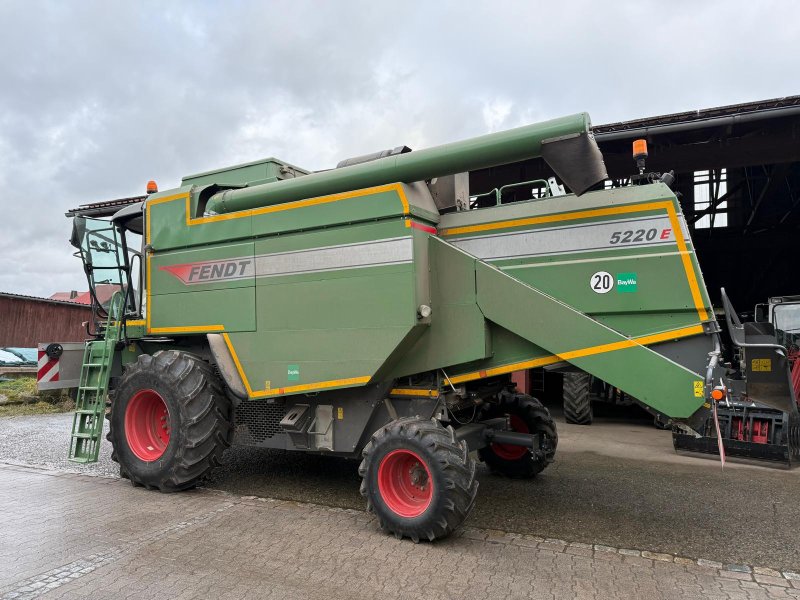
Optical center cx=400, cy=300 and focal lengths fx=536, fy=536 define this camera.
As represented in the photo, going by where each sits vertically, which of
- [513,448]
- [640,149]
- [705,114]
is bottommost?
[513,448]

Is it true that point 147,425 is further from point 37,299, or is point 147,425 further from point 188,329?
point 37,299

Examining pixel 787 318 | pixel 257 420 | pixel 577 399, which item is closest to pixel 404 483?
pixel 257 420

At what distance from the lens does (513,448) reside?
5.64 meters

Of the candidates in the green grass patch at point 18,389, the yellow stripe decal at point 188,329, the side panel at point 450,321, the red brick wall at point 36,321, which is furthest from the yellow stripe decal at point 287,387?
the red brick wall at point 36,321

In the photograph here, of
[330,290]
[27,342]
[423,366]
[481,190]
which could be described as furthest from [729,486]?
[27,342]

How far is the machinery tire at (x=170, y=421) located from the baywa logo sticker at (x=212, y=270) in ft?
2.50

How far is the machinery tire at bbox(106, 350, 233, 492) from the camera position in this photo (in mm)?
4898

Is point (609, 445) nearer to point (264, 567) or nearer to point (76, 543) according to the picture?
point (264, 567)

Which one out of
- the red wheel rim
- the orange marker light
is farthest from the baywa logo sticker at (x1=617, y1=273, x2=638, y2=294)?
the red wheel rim

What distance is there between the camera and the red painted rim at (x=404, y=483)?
158 inches

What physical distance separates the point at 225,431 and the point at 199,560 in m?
1.61

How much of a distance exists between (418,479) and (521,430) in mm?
1926

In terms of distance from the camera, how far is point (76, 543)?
3850 mm

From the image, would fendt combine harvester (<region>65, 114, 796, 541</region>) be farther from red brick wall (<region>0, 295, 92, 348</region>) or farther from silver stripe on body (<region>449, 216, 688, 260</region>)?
red brick wall (<region>0, 295, 92, 348</region>)
